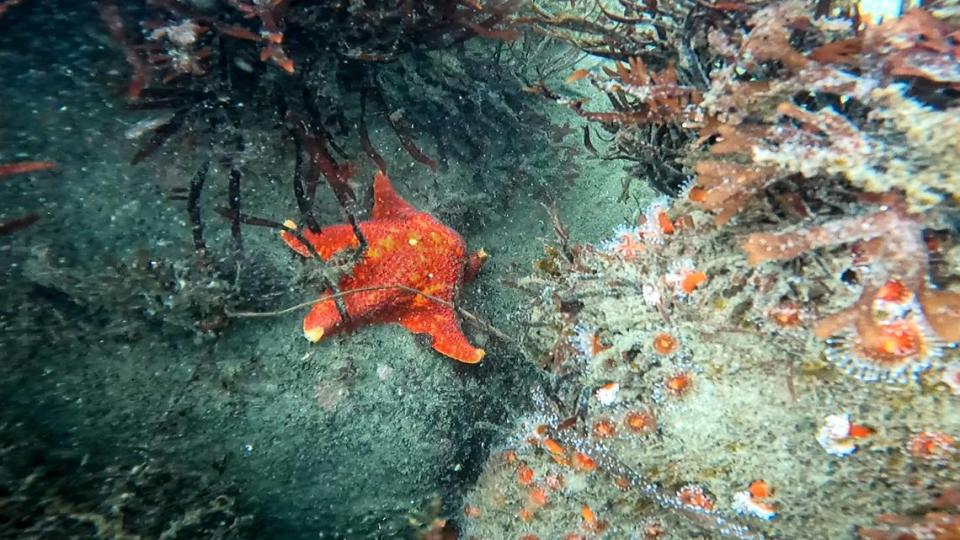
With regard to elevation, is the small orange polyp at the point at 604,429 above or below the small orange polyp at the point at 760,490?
below

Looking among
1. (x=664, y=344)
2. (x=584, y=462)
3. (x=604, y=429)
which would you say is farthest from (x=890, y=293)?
(x=584, y=462)

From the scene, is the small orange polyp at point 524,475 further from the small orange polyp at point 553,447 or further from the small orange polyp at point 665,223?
the small orange polyp at point 665,223

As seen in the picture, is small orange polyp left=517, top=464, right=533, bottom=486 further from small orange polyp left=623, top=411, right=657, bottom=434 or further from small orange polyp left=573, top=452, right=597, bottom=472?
small orange polyp left=623, top=411, right=657, bottom=434

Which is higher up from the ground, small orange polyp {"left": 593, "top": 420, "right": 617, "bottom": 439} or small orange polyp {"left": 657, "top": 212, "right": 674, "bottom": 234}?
small orange polyp {"left": 657, "top": 212, "right": 674, "bottom": 234}

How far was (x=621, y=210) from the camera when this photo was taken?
466 centimetres

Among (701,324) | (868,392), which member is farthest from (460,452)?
(868,392)

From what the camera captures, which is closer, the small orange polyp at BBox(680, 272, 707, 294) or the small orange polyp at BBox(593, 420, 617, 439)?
the small orange polyp at BBox(680, 272, 707, 294)

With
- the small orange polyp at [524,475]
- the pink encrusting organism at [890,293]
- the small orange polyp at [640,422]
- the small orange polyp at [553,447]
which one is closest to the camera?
the pink encrusting organism at [890,293]

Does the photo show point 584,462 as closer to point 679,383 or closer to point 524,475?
point 524,475

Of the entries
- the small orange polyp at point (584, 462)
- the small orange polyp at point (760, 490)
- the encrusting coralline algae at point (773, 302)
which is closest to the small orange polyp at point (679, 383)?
the encrusting coralline algae at point (773, 302)

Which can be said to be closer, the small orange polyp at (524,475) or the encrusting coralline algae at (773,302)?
the encrusting coralline algae at (773,302)

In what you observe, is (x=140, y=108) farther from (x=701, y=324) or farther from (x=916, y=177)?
(x=916, y=177)

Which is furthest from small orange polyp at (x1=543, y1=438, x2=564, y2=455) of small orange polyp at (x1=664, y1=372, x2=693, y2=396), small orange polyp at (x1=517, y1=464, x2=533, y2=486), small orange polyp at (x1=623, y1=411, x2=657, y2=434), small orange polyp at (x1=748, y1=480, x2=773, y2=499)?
small orange polyp at (x1=748, y1=480, x2=773, y2=499)

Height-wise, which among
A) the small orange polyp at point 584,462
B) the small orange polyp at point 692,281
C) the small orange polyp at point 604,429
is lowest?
the small orange polyp at point 584,462
